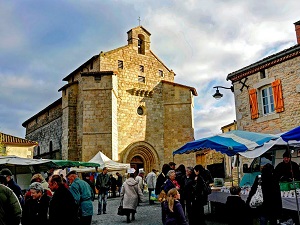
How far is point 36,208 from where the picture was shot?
4.83 m

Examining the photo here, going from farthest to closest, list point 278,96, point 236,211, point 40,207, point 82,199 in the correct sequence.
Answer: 1. point 278,96
2. point 82,199
3. point 236,211
4. point 40,207

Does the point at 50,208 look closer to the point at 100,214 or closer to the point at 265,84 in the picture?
the point at 100,214

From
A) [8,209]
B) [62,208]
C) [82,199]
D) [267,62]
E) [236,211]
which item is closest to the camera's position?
[8,209]

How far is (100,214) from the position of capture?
38.7 feet

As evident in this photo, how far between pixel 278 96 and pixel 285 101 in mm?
386

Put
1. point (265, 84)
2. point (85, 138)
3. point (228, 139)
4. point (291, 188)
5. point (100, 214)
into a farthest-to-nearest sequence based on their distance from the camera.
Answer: point (85, 138), point (265, 84), point (100, 214), point (228, 139), point (291, 188)

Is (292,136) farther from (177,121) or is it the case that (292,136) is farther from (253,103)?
(177,121)

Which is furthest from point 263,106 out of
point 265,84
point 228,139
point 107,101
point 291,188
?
point 107,101

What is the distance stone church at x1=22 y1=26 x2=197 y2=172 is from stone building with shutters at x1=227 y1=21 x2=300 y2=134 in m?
10.1

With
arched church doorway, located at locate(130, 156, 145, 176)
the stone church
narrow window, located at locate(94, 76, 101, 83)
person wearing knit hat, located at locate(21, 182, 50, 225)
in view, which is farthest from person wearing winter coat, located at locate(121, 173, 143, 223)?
arched church doorway, located at locate(130, 156, 145, 176)

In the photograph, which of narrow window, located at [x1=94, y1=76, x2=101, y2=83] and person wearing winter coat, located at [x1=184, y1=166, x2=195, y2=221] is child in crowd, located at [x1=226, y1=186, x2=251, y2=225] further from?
narrow window, located at [x1=94, y1=76, x2=101, y2=83]

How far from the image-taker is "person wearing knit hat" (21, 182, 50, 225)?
479cm

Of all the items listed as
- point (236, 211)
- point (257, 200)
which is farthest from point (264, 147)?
point (236, 211)

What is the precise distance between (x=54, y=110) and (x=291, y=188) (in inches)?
1036
